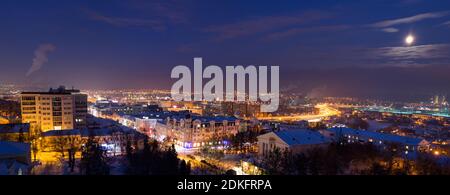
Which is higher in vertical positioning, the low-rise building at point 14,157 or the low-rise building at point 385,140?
the low-rise building at point 14,157

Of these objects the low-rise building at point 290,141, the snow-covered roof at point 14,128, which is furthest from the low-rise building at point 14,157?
the low-rise building at point 290,141

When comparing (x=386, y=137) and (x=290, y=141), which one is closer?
(x=290, y=141)

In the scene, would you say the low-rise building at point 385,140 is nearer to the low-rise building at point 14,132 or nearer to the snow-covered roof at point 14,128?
the low-rise building at point 14,132

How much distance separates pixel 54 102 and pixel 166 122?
13.2 ft

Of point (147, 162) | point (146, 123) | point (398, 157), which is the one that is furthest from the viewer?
point (146, 123)

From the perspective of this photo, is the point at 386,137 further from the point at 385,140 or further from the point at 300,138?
the point at 300,138

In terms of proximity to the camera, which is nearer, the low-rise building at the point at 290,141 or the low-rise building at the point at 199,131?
the low-rise building at the point at 290,141

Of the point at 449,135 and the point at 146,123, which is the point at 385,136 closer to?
the point at 449,135

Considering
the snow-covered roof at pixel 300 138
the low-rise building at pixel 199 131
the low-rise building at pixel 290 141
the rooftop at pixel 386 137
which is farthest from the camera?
the low-rise building at pixel 199 131

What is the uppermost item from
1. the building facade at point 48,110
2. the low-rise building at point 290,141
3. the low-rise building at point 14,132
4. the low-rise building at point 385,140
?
the building facade at point 48,110

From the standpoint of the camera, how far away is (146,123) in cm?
Result: 1464

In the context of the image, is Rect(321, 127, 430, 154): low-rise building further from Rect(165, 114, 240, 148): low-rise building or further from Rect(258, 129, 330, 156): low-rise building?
Rect(165, 114, 240, 148): low-rise building

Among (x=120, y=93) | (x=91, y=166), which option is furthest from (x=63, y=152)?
(x=120, y=93)

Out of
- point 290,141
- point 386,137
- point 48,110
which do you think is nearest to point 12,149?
point 290,141
